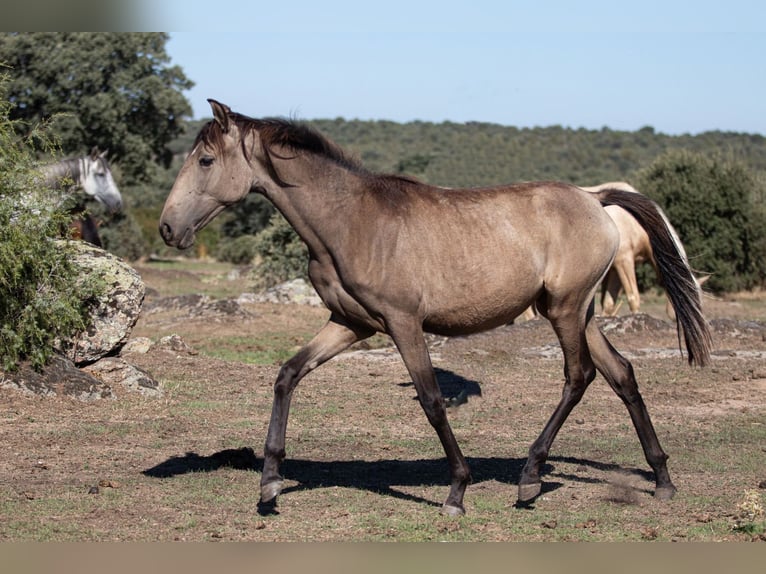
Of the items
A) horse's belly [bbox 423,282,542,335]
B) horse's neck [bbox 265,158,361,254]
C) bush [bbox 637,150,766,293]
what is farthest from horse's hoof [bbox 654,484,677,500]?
bush [bbox 637,150,766,293]

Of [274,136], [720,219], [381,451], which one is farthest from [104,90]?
[274,136]

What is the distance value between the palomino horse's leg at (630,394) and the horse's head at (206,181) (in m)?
2.93

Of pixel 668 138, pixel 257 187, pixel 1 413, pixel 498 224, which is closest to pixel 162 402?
pixel 1 413

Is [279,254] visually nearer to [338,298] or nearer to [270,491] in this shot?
[338,298]

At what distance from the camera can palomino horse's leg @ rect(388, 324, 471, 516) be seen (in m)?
6.48

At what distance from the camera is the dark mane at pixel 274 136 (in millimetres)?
6578

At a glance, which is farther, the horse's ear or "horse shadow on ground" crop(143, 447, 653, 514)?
"horse shadow on ground" crop(143, 447, 653, 514)

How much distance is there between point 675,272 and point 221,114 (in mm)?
3742

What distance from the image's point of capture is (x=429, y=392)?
6.53m

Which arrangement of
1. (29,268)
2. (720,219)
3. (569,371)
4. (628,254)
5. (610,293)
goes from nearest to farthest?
(569,371) → (29,268) → (628,254) → (610,293) → (720,219)

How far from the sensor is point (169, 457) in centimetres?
821

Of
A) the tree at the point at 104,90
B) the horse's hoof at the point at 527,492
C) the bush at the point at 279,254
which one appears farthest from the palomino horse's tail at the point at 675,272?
the tree at the point at 104,90

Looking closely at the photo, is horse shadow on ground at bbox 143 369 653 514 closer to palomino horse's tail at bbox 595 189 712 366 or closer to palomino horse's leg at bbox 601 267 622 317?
palomino horse's tail at bbox 595 189 712 366

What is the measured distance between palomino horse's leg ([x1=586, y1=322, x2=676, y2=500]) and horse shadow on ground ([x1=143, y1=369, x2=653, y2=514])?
1.80 feet
